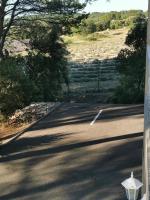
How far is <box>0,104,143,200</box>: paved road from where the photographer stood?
12.3 meters

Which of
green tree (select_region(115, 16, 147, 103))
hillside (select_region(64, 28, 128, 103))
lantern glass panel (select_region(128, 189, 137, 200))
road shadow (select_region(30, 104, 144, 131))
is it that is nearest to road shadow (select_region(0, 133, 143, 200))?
lantern glass panel (select_region(128, 189, 137, 200))

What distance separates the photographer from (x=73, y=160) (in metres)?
15.1

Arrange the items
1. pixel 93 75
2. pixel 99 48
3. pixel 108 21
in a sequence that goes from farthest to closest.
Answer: pixel 108 21 → pixel 99 48 → pixel 93 75

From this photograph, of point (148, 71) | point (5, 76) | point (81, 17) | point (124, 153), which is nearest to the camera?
point (148, 71)

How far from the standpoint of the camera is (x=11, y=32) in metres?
35.2

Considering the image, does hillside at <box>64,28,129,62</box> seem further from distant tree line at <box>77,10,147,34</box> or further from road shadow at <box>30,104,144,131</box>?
road shadow at <box>30,104,144,131</box>

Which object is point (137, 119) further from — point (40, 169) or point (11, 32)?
point (11, 32)

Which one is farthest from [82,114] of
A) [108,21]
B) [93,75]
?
[108,21]

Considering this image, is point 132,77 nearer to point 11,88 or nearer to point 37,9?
point 37,9

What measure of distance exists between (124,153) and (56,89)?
2054 cm

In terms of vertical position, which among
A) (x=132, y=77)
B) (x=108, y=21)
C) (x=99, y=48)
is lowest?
(x=99, y=48)

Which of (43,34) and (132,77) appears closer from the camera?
(132,77)

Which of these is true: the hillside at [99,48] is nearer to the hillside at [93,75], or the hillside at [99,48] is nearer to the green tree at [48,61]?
the hillside at [93,75]

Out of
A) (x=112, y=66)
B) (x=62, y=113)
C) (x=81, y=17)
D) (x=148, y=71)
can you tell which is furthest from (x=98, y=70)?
(x=148, y=71)
